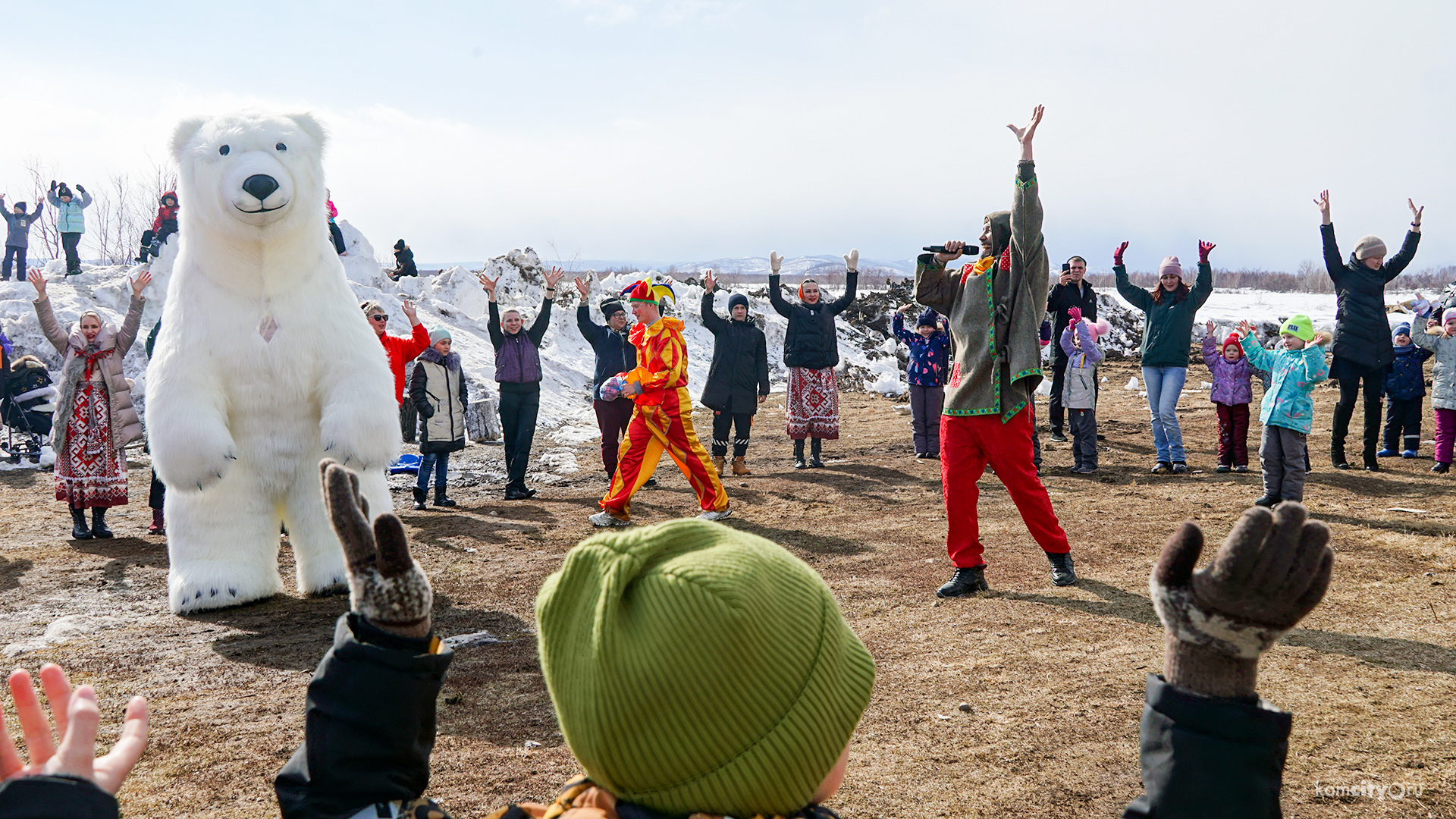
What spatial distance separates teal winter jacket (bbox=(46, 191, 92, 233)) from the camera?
14578 millimetres

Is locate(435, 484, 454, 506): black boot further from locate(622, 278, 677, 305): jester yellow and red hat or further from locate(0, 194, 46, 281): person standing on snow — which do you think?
locate(0, 194, 46, 281): person standing on snow

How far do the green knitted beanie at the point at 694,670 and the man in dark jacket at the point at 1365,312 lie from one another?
821cm

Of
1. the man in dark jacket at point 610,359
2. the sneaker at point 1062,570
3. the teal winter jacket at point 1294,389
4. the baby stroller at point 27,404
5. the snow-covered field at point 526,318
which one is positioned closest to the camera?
the sneaker at point 1062,570

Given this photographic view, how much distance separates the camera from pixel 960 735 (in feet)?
10.6

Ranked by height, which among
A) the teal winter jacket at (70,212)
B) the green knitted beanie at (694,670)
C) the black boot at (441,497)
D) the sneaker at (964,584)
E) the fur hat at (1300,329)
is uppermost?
the teal winter jacket at (70,212)

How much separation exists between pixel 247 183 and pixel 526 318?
37.4 feet

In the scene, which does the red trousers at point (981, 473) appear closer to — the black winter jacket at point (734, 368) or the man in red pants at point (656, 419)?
the man in red pants at point (656, 419)

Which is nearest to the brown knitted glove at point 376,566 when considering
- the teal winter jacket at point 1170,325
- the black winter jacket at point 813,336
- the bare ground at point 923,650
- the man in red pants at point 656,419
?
the bare ground at point 923,650

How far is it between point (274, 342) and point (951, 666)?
3.59 meters

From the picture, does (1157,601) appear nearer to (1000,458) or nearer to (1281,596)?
(1281,596)

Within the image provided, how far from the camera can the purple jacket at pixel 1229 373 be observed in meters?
8.14

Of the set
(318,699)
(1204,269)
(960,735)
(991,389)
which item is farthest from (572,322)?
(318,699)

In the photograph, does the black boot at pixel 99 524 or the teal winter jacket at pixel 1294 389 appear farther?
the black boot at pixel 99 524

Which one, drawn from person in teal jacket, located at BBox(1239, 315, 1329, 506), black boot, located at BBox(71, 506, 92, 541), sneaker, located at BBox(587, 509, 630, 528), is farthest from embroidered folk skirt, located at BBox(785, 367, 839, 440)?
black boot, located at BBox(71, 506, 92, 541)
